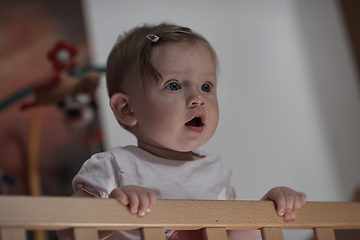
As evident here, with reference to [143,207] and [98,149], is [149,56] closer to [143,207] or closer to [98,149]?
[143,207]

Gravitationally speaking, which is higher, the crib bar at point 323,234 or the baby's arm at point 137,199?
the baby's arm at point 137,199

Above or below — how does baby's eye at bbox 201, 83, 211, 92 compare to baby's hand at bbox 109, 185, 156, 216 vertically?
Result: above

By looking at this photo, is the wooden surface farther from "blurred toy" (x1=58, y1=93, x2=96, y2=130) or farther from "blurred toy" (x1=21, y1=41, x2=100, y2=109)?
"blurred toy" (x1=58, y1=93, x2=96, y2=130)

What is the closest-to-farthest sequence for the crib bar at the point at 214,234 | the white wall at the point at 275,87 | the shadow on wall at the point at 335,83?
the crib bar at the point at 214,234 → the white wall at the point at 275,87 → the shadow on wall at the point at 335,83

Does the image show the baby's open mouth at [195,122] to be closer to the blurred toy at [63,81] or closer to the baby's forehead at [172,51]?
the baby's forehead at [172,51]

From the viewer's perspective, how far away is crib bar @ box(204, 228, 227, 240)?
52 cm

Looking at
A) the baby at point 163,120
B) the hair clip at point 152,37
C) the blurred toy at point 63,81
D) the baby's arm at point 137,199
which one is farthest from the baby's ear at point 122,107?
the blurred toy at point 63,81

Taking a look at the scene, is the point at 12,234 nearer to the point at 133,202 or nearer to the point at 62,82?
the point at 133,202

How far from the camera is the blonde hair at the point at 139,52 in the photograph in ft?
2.43

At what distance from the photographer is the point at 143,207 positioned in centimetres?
48

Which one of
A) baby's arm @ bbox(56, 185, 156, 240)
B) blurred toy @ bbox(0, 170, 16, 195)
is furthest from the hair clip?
blurred toy @ bbox(0, 170, 16, 195)

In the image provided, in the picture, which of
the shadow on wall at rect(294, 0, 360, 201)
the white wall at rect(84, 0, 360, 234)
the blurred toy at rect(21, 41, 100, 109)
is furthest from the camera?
the shadow on wall at rect(294, 0, 360, 201)

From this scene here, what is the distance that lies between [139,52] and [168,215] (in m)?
0.35

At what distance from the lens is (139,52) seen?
29.9 inches
